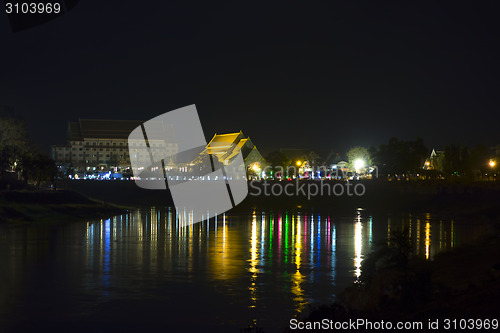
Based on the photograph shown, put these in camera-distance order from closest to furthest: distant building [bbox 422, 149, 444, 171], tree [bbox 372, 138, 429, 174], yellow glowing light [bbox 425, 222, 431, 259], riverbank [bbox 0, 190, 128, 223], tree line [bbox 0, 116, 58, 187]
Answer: yellow glowing light [bbox 425, 222, 431, 259]
riverbank [bbox 0, 190, 128, 223]
tree line [bbox 0, 116, 58, 187]
tree [bbox 372, 138, 429, 174]
distant building [bbox 422, 149, 444, 171]

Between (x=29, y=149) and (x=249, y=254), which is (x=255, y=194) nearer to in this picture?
(x=29, y=149)

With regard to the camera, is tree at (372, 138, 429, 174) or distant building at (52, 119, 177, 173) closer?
tree at (372, 138, 429, 174)

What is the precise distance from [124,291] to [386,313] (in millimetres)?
9657

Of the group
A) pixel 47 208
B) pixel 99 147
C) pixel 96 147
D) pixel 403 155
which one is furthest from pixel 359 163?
pixel 47 208

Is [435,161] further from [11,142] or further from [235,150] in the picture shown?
[11,142]

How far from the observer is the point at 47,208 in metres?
47.3

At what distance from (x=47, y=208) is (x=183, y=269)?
26.0 m

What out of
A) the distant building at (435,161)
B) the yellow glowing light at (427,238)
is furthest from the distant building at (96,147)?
the yellow glowing light at (427,238)

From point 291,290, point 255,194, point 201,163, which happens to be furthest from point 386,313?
point 201,163

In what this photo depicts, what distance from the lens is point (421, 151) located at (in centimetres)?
10438

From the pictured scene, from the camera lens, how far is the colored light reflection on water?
17.5 metres

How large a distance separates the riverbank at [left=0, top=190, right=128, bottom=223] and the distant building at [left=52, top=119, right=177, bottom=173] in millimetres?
102807

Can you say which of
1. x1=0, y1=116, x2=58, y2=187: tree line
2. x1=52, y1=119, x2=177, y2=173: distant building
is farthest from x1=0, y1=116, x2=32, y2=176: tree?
x1=52, y1=119, x2=177, y2=173: distant building

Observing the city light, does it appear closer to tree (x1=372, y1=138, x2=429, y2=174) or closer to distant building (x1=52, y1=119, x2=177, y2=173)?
tree (x1=372, y1=138, x2=429, y2=174)
